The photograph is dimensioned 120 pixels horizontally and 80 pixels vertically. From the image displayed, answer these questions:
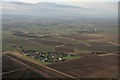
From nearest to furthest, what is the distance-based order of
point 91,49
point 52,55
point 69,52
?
point 52,55 → point 69,52 → point 91,49

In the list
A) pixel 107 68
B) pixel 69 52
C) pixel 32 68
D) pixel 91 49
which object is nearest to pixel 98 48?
pixel 91 49

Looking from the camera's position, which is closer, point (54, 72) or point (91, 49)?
point (54, 72)

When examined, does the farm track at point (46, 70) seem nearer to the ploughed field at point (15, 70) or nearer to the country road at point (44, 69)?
the country road at point (44, 69)

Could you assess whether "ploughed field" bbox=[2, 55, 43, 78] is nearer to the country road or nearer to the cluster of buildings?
the country road

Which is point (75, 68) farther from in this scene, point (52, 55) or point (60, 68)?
point (52, 55)

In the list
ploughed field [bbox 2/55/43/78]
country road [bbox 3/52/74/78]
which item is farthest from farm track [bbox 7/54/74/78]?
ploughed field [bbox 2/55/43/78]

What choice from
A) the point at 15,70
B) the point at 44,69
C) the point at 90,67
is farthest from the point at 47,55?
the point at 15,70

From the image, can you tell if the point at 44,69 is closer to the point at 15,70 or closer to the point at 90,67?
the point at 15,70
